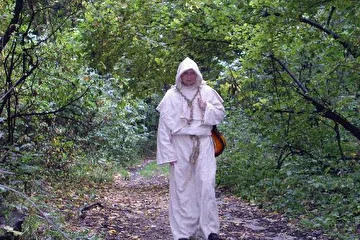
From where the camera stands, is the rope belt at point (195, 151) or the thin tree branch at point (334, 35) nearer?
the rope belt at point (195, 151)

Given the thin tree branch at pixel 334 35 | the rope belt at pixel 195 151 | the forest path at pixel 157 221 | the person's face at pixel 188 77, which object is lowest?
the forest path at pixel 157 221

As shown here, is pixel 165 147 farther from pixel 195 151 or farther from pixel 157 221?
pixel 157 221

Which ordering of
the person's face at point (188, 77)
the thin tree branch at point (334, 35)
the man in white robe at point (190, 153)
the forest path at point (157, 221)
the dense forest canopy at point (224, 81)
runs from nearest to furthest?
1. the man in white robe at point (190, 153)
2. the person's face at point (188, 77)
3. the forest path at point (157, 221)
4. the dense forest canopy at point (224, 81)
5. the thin tree branch at point (334, 35)

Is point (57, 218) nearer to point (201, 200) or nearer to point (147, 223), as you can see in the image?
point (201, 200)

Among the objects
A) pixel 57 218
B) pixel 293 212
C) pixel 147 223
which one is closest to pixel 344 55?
pixel 293 212

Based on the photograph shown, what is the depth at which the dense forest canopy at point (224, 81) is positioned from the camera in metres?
8.03

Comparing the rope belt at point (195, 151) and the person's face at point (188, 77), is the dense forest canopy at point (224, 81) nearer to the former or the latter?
the person's face at point (188, 77)

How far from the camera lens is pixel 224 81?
11766 millimetres

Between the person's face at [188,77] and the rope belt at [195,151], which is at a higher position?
the person's face at [188,77]

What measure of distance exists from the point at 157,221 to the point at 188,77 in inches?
106

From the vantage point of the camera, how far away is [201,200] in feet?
21.7

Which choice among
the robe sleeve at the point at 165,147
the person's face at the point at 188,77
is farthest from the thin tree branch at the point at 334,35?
the robe sleeve at the point at 165,147

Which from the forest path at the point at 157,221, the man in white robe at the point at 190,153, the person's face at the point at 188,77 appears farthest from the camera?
the forest path at the point at 157,221

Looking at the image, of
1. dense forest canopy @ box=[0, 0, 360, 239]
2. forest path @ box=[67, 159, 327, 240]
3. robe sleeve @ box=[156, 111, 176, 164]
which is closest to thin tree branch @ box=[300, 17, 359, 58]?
dense forest canopy @ box=[0, 0, 360, 239]
